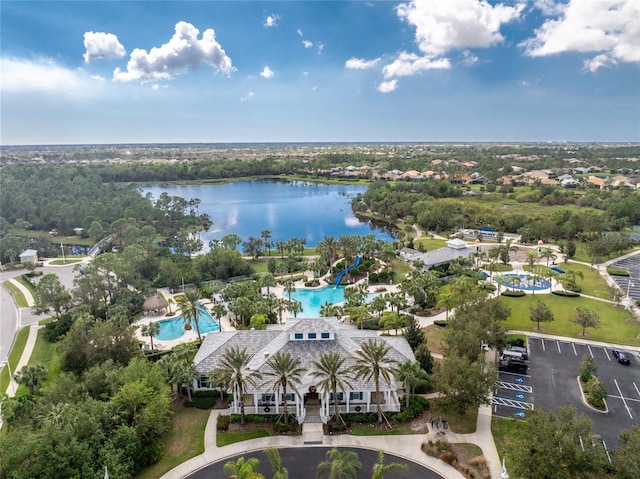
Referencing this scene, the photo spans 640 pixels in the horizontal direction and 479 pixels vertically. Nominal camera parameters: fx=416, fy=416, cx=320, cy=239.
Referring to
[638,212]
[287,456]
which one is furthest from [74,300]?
[638,212]

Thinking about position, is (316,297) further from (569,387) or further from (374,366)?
(569,387)

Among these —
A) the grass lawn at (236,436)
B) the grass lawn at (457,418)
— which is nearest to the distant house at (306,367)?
the grass lawn at (236,436)

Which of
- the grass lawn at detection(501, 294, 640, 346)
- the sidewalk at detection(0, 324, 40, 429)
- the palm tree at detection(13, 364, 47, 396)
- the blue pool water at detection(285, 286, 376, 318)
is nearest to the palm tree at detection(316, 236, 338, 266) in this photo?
the blue pool water at detection(285, 286, 376, 318)

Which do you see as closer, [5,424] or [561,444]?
[561,444]

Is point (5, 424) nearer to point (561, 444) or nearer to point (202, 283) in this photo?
point (202, 283)

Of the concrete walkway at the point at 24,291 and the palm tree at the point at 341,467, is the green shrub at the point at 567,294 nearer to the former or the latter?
the palm tree at the point at 341,467

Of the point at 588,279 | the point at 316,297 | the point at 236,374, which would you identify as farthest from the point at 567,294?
the point at 236,374
